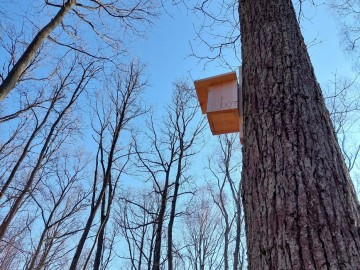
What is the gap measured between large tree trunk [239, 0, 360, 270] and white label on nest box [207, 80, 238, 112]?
0.74 m

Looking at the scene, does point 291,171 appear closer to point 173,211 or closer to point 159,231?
point 159,231

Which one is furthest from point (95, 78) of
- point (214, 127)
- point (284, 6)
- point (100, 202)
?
point (284, 6)

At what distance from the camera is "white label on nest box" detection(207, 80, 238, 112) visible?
2330mm

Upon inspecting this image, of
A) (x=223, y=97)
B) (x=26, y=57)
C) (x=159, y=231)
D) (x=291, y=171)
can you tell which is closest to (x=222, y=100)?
(x=223, y=97)

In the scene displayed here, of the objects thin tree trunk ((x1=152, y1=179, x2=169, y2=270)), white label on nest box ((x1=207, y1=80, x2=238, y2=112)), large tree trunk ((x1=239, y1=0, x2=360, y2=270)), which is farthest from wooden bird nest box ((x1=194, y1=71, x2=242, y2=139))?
thin tree trunk ((x1=152, y1=179, x2=169, y2=270))

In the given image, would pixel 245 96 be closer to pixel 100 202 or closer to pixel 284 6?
pixel 284 6

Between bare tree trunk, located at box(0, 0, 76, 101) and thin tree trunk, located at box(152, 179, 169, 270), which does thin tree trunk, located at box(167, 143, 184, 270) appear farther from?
bare tree trunk, located at box(0, 0, 76, 101)

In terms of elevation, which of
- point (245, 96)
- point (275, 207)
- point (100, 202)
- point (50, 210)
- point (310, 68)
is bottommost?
point (275, 207)

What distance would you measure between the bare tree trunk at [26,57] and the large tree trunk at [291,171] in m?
3.92

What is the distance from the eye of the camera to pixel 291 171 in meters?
1.04

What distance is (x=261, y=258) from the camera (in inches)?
37.9

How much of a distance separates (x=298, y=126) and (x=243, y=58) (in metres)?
0.68

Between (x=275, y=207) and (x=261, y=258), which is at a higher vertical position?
(x=275, y=207)

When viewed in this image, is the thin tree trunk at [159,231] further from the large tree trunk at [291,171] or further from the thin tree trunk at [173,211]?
the large tree trunk at [291,171]
